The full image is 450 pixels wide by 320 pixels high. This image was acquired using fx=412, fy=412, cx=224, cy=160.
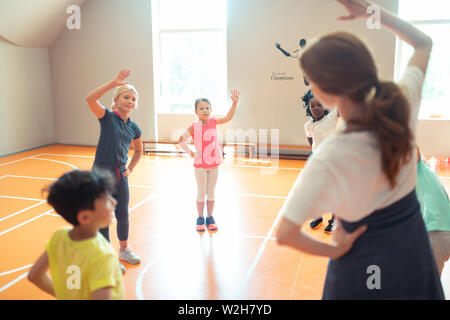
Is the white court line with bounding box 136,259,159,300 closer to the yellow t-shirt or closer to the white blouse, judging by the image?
the yellow t-shirt

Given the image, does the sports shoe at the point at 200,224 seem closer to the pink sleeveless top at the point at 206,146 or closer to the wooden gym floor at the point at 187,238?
the wooden gym floor at the point at 187,238

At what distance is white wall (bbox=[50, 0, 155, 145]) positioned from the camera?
8.23 meters

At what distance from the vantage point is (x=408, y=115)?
1.15 metres

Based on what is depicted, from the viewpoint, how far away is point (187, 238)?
13.1ft

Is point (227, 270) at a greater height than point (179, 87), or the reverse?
point (179, 87)

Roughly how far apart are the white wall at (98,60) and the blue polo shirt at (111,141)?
17.6 ft

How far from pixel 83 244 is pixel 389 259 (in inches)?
41.2

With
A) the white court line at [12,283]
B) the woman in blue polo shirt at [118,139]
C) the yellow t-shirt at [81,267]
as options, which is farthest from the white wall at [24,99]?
the yellow t-shirt at [81,267]
